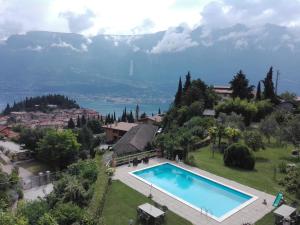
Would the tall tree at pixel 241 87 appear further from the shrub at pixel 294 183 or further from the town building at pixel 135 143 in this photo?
the shrub at pixel 294 183

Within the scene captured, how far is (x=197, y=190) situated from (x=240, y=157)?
478cm

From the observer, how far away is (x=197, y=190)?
59.3 ft

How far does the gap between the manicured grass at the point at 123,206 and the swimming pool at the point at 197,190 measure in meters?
1.73

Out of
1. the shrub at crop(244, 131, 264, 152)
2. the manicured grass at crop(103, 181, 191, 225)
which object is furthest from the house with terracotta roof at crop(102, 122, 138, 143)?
the manicured grass at crop(103, 181, 191, 225)

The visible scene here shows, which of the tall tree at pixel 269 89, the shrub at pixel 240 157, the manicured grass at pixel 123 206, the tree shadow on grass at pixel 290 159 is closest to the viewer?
the manicured grass at pixel 123 206

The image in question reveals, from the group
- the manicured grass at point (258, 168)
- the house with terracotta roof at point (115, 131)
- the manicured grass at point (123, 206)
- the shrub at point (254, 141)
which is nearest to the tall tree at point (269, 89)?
the manicured grass at point (258, 168)

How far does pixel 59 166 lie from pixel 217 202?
1707 cm

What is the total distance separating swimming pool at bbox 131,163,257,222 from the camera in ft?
50.2

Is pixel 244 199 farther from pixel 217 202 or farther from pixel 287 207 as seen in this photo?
pixel 287 207

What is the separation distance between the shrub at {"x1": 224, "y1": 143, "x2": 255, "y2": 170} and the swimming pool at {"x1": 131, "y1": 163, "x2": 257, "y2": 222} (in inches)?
128

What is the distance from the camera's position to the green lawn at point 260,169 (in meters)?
17.0

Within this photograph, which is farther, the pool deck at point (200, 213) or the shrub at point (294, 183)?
the pool deck at point (200, 213)

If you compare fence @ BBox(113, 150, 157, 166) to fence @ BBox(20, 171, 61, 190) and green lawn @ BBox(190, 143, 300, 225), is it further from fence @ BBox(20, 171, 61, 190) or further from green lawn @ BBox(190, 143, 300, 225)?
fence @ BBox(20, 171, 61, 190)

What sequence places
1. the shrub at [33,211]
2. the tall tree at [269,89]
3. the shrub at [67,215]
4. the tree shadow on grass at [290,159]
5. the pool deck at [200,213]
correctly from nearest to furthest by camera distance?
the shrub at [67,215] < the shrub at [33,211] < the pool deck at [200,213] < the tree shadow on grass at [290,159] < the tall tree at [269,89]
